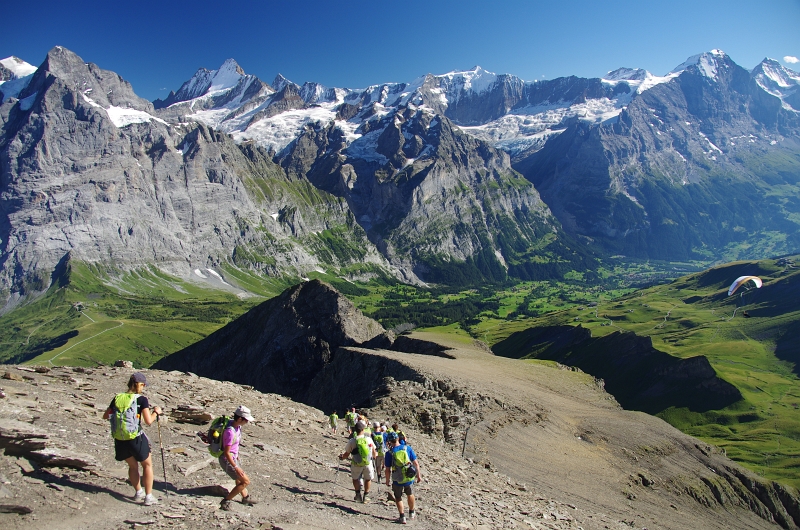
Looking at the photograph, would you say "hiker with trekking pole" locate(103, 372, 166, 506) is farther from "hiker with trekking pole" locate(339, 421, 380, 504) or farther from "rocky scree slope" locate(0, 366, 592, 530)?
"hiker with trekking pole" locate(339, 421, 380, 504)

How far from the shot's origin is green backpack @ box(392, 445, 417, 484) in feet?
66.4

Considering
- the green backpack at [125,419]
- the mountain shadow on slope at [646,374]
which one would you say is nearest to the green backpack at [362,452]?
the green backpack at [125,419]

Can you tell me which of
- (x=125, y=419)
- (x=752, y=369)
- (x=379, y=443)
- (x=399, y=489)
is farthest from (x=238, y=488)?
(x=752, y=369)

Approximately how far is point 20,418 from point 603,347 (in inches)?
5296

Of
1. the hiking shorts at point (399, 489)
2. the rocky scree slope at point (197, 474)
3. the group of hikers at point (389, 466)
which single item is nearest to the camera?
the rocky scree slope at point (197, 474)

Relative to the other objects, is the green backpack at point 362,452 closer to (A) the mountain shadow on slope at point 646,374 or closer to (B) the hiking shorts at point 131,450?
(B) the hiking shorts at point 131,450

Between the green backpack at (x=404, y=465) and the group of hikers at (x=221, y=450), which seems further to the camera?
the green backpack at (x=404, y=465)

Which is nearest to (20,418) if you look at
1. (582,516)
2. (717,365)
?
(582,516)

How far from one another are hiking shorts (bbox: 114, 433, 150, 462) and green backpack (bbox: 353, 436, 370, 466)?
8.46 metres

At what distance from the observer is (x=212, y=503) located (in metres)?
16.6

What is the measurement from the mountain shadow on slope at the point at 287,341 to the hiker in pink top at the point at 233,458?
54550 millimetres

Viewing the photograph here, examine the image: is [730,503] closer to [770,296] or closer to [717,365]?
[717,365]

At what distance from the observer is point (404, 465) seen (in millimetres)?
20344

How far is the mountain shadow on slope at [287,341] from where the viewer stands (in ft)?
240
